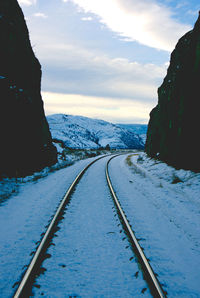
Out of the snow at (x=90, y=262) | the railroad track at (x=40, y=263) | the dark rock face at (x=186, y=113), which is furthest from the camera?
the dark rock face at (x=186, y=113)

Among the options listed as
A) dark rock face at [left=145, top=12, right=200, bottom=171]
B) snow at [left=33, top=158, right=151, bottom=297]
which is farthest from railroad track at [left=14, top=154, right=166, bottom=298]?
dark rock face at [left=145, top=12, right=200, bottom=171]

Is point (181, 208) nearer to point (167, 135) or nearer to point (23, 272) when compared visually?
point (23, 272)

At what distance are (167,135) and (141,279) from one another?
15632 mm

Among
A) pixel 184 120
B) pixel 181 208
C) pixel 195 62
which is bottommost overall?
pixel 181 208

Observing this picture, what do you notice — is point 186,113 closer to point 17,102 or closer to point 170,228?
point 170,228

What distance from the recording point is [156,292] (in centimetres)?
277

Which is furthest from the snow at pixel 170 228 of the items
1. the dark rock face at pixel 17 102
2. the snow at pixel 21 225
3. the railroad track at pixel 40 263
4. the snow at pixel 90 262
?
the dark rock face at pixel 17 102

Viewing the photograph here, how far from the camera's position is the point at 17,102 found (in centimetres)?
1190

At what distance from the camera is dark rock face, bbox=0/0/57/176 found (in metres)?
10.8

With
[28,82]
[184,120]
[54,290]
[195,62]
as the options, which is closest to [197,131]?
[184,120]

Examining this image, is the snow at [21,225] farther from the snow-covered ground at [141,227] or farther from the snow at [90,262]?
the snow at [90,262]

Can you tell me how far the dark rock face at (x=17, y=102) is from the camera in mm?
10844

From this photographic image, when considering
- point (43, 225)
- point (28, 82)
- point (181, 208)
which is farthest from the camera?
point (28, 82)

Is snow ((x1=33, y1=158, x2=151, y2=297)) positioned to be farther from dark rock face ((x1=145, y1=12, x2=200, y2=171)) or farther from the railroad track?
dark rock face ((x1=145, y1=12, x2=200, y2=171))
